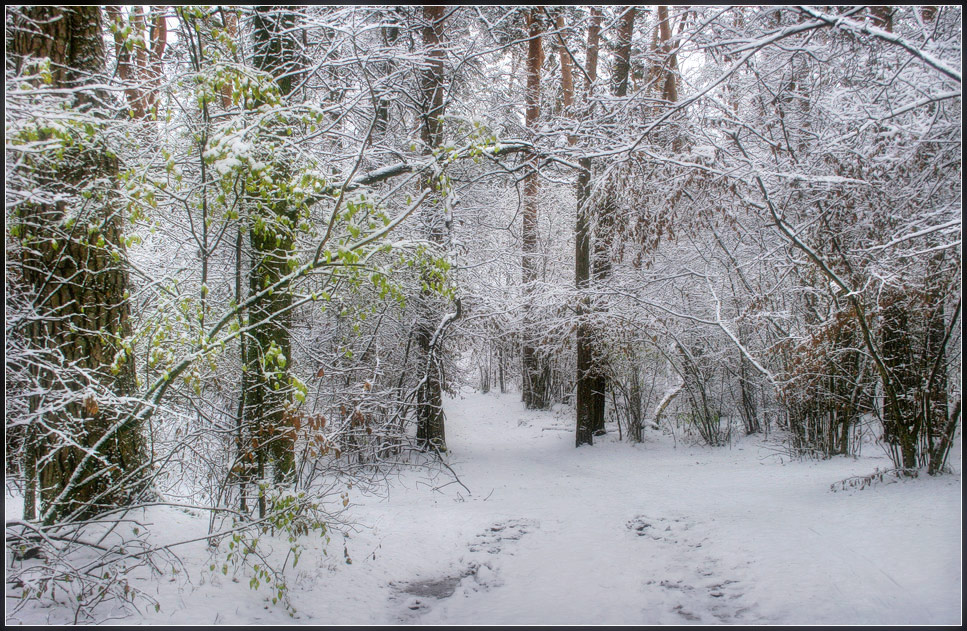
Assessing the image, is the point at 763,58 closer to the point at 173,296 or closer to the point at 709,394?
the point at 173,296

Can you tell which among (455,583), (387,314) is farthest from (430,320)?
(455,583)

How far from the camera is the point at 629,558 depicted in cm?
467

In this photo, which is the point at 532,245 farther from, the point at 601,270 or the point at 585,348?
the point at 585,348

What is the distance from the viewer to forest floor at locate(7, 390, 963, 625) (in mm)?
3320

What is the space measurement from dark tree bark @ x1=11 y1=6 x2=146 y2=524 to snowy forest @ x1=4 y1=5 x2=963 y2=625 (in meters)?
0.03

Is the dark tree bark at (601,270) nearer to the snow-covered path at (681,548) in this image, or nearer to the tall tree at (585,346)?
the tall tree at (585,346)

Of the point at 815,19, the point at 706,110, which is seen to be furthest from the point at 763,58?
the point at 815,19

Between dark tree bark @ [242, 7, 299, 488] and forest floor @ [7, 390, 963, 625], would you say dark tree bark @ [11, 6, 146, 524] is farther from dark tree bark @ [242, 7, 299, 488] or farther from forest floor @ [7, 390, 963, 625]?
dark tree bark @ [242, 7, 299, 488]

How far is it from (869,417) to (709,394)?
3323mm

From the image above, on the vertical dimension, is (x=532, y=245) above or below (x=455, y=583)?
above

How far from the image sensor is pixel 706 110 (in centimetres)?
525

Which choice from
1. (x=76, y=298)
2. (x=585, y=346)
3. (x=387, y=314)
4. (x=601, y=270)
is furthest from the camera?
(x=601, y=270)

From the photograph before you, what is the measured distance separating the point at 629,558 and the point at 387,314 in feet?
16.9

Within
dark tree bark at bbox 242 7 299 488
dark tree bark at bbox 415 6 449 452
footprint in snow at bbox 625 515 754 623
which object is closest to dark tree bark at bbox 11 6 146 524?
dark tree bark at bbox 242 7 299 488
